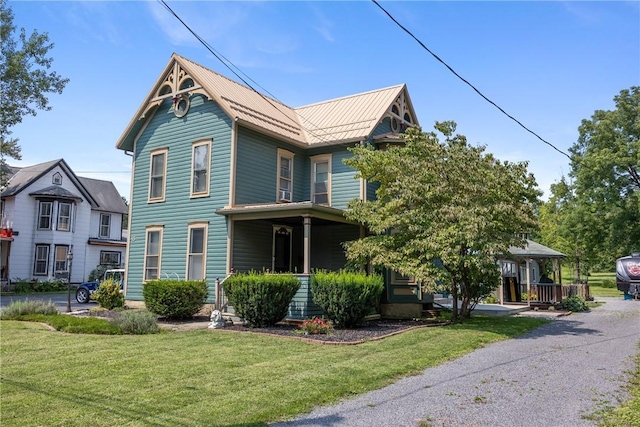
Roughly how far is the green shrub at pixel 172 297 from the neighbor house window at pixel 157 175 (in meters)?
4.83

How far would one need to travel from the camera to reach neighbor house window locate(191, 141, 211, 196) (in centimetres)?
1673

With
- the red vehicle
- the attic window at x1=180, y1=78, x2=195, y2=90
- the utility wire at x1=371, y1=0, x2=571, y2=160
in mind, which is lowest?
the red vehicle

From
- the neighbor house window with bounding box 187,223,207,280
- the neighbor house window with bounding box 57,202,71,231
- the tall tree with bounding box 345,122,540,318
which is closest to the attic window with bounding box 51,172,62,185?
the neighbor house window with bounding box 57,202,71,231

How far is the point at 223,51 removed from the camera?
10992mm

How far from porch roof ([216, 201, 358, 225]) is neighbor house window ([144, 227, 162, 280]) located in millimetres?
3639

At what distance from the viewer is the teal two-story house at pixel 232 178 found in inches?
628

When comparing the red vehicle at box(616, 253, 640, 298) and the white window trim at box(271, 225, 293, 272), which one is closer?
the white window trim at box(271, 225, 293, 272)

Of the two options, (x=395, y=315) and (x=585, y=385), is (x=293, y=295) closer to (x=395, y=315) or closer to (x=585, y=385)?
(x=395, y=315)

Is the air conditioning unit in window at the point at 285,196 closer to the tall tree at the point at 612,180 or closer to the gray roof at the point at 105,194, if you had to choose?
the gray roof at the point at 105,194

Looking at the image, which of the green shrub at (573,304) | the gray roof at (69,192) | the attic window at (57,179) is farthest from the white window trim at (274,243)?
the attic window at (57,179)

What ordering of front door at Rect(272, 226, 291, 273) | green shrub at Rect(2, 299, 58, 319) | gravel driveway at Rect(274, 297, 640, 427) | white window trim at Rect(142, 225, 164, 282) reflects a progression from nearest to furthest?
gravel driveway at Rect(274, 297, 640, 427), green shrub at Rect(2, 299, 58, 319), front door at Rect(272, 226, 291, 273), white window trim at Rect(142, 225, 164, 282)

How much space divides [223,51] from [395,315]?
10.1m

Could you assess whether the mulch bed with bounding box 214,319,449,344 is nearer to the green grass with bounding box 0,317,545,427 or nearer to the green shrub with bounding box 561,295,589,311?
the green grass with bounding box 0,317,545,427

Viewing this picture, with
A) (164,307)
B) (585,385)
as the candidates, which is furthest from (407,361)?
(164,307)
